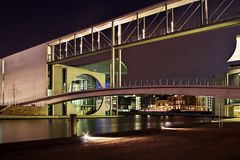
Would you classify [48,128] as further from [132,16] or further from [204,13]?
[132,16]

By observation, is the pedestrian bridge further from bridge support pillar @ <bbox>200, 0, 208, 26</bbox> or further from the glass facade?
the glass facade

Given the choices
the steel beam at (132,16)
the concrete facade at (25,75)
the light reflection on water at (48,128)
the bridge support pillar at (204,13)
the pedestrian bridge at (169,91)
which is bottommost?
the light reflection on water at (48,128)

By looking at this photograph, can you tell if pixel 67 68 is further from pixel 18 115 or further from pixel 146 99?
pixel 146 99

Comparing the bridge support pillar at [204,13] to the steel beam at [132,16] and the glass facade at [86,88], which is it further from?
the glass facade at [86,88]

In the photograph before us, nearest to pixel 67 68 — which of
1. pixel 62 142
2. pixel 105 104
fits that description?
pixel 105 104

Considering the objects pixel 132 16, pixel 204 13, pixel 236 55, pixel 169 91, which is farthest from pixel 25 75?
pixel 204 13

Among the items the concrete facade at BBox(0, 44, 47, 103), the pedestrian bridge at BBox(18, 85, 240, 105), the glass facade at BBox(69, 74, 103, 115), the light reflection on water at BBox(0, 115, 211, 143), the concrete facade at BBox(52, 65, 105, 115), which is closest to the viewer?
the light reflection on water at BBox(0, 115, 211, 143)

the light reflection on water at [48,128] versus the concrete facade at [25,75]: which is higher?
the concrete facade at [25,75]

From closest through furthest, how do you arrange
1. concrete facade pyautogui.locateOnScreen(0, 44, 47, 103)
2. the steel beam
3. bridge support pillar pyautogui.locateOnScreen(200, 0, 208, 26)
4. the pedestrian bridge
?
the pedestrian bridge < bridge support pillar pyautogui.locateOnScreen(200, 0, 208, 26) < the steel beam < concrete facade pyautogui.locateOnScreen(0, 44, 47, 103)

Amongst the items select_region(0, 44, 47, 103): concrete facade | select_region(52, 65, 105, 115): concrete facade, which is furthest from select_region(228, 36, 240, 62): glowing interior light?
select_region(0, 44, 47, 103): concrete facade

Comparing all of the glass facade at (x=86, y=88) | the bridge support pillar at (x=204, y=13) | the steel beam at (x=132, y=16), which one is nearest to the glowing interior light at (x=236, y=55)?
the steel beam at (x=132, y=16)

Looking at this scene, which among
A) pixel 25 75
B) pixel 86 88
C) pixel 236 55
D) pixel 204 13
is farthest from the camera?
pixel 86 88

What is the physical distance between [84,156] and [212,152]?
3936 mm

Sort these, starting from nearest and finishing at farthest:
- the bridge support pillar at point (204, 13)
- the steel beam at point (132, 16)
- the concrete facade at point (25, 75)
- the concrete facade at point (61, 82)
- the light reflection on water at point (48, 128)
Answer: the light reflection on water at point (48, 128) → the bridge support pillar at point (204, 13) → the steel beam at point (132, 16) → the concrete facade at point (25, 75) → the concrete facade at point (61, 82)
